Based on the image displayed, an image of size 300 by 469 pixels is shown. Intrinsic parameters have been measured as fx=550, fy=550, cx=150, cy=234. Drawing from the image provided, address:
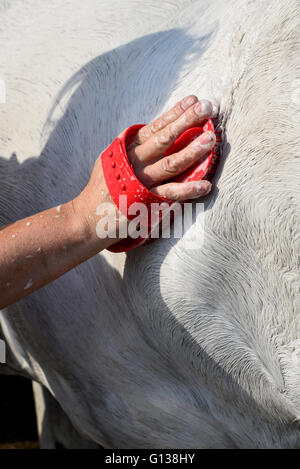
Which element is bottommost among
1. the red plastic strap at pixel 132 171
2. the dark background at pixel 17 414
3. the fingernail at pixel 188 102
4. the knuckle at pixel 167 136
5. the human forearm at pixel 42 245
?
the dark background at pixel 17 414

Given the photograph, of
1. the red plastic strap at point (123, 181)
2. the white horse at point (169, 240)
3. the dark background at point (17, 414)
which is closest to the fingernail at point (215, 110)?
the white horse at point (169, 240)

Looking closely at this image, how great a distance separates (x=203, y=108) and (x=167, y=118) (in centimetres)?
5

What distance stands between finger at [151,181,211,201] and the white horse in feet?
0.08

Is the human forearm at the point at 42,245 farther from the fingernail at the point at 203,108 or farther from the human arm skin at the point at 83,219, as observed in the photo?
the fingernail at the point at 203,108

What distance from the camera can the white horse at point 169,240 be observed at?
605 millimetres

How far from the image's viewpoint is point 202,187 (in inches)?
24.3

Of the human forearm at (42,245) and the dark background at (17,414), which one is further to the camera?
the dark background at (17,414)

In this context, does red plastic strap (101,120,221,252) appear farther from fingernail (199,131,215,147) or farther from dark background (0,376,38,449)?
dark background (0,376,38,449)

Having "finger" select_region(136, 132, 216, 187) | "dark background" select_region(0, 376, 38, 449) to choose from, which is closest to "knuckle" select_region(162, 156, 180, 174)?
"finger" select_region(136, 132, 216, 187)

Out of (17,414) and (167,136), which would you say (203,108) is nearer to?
(167,136)

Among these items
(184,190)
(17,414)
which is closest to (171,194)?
(184,190)

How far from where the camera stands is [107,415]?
3.08ft

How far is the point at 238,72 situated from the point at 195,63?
0.10 metres

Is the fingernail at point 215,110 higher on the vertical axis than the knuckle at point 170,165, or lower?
higher
